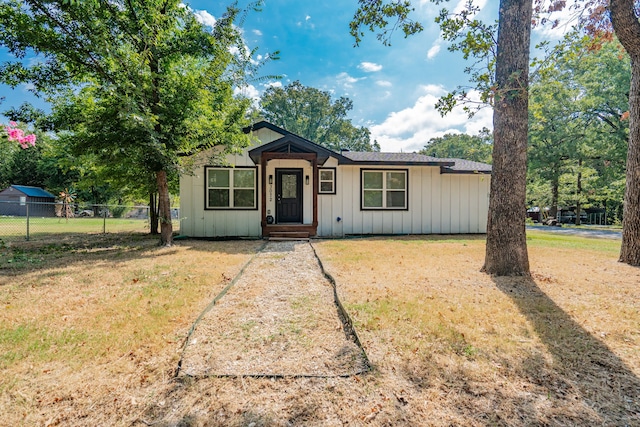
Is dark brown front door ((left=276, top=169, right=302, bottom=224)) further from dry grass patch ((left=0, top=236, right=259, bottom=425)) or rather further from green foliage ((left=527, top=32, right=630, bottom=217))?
green foliage ((left=527, top=32, right=630, bottom=217))

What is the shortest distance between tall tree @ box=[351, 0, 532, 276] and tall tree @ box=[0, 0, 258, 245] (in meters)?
5.58

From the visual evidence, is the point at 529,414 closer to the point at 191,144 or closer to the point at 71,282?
the point at 71,282

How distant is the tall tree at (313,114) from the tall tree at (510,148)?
28.4 m

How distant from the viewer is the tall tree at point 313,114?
3238cm

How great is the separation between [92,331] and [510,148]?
19.1 feet

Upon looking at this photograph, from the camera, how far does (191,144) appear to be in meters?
7.27

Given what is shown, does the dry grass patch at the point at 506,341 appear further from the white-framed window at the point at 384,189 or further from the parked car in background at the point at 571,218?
the parked car in background at the point at 571,218

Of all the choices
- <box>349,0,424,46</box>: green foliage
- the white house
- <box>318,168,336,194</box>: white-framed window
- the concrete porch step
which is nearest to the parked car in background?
the white house

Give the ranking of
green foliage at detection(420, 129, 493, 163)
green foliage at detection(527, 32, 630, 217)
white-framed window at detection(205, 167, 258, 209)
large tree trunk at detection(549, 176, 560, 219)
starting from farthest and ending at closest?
green foliage at detection(420, 129, 493, 163) < large tree trunk at detection(549, 176, 560, 219) < green foliage at detection(527, 32, 630, 217) < white-framed window at detection(205, 167, 258, 209)

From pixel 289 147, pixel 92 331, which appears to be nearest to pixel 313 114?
pixel 289 147

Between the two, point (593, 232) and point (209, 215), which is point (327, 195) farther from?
point (593, 232)

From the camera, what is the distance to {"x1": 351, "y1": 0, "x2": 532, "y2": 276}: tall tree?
4.43m

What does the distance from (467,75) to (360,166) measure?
6.14m

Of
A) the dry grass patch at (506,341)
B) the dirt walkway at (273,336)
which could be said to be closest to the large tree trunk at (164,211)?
the dirt walkway at (273,336)
